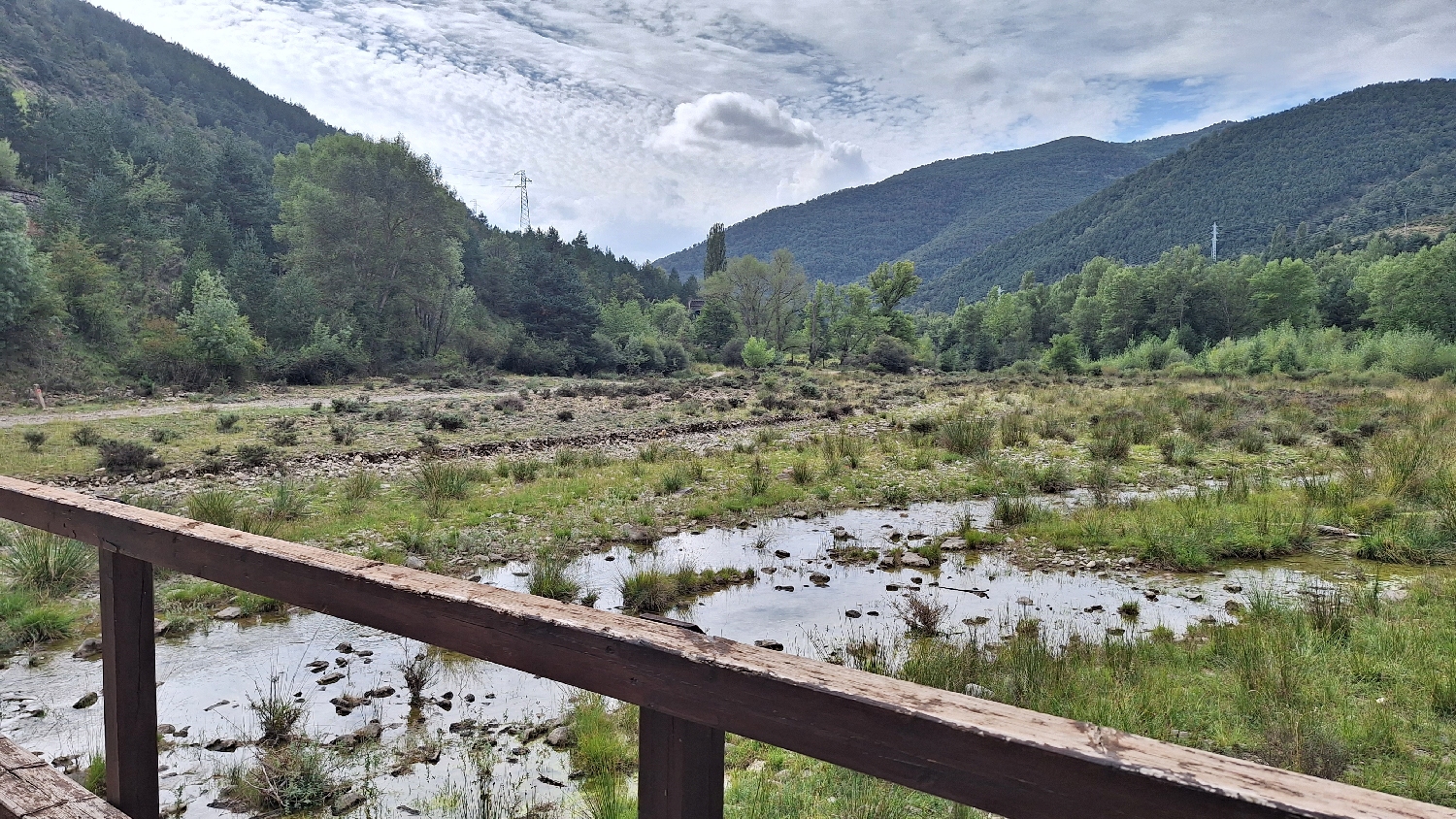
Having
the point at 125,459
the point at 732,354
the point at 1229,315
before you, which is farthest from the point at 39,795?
the point at 1229,315

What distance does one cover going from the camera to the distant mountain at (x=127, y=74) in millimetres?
69625

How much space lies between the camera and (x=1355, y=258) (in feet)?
237

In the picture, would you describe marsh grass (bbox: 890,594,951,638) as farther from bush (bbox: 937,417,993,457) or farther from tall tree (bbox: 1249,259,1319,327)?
tall tree (bbox: 1249,259,1319,327)

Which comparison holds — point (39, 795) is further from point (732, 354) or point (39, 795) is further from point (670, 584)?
point (732, 354)

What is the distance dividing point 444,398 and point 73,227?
24143 mm

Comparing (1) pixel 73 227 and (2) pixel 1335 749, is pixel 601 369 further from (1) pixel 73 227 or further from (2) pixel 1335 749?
(2) pixel 1335 749

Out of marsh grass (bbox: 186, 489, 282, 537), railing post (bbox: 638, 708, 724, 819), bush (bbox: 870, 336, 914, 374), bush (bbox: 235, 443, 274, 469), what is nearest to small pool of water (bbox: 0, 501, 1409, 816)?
marsh grass (bbox: 186, 489, 282, 537)

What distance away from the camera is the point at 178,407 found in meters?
21.7

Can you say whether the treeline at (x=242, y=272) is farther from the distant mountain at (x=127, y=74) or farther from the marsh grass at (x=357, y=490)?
the marsh grass at (x=357, y=490)

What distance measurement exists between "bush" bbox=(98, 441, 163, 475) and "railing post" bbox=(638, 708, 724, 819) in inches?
549

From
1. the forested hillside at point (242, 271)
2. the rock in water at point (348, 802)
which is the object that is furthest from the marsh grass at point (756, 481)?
the forested hillside at point (242, 271)

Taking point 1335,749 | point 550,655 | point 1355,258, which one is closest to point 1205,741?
point 1335,749

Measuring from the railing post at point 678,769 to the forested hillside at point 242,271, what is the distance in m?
33.0

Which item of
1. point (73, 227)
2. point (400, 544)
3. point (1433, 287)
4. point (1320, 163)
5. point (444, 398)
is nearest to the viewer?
point (400, 544)
